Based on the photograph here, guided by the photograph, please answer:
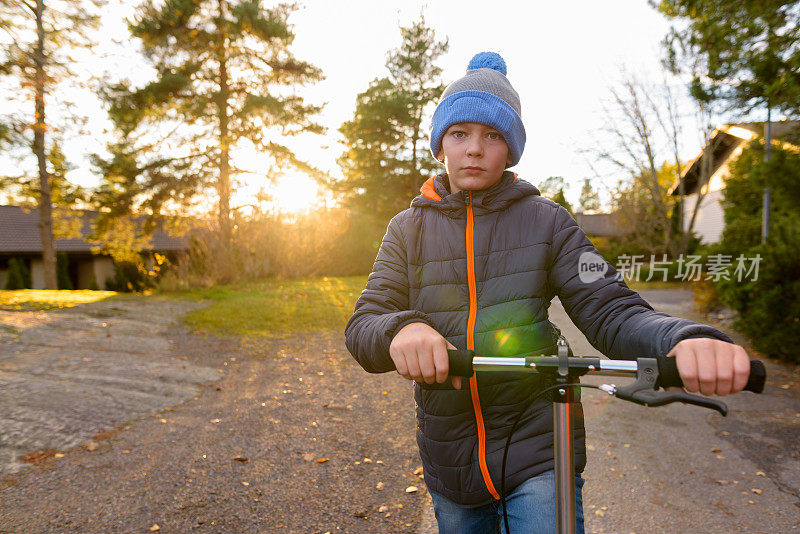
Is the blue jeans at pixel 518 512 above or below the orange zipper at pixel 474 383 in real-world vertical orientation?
below

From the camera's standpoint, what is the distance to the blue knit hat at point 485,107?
1.82 metres

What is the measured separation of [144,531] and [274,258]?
1843 cm

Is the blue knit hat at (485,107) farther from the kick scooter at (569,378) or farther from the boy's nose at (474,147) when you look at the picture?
the kick scooter at (569,378)

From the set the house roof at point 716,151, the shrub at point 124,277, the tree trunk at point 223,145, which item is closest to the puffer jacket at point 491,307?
the tree trunk at point 223,145

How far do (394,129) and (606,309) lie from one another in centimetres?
2893

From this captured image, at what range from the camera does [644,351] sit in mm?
1384

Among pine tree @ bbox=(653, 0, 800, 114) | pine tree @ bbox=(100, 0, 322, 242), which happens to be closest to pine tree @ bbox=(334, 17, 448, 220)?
pine tree @ bbox=(100, 0, 322, 242)

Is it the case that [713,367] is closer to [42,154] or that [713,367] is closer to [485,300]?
[485,300]

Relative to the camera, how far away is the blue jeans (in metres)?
1.51

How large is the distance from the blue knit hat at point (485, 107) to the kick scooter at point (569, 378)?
96 cm

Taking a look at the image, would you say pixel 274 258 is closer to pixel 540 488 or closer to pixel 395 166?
pixel 395 166

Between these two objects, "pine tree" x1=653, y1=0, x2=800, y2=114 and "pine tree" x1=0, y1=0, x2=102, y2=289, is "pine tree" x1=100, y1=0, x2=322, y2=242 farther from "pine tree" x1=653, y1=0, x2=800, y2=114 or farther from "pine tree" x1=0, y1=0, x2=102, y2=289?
"pine tree" x1=653, y1=0, x2=800, y2=114

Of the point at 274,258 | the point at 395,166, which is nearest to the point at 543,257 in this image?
the point at 274,258

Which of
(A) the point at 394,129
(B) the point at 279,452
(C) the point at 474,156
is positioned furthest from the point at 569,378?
(A) the point at 394,129
